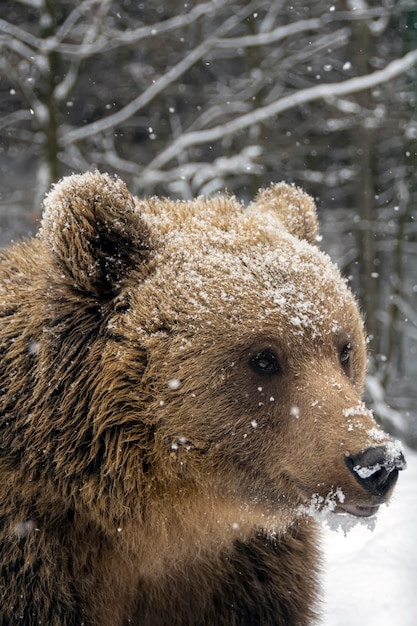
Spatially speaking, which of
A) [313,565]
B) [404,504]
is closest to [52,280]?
[313,565]

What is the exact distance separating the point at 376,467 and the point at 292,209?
5.02 feet

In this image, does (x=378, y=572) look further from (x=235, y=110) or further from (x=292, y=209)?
(x=235, y=110)

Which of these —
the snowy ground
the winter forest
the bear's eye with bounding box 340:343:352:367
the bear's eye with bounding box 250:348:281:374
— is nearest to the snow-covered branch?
the winter forest

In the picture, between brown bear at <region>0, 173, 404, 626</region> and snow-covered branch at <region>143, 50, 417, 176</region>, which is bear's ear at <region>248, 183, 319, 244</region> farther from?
snow-covered branch at <region>143, 50, 417, 176</region>

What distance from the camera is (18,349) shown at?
304 centimetres

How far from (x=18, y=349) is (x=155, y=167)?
7.60 meters

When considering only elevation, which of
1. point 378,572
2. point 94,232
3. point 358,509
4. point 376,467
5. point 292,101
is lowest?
point 378,572

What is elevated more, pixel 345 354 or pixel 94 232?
pixel 94 232

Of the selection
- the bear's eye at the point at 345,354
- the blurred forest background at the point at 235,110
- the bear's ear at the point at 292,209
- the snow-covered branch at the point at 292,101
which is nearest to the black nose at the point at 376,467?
the bear's eye at the point at 345,354

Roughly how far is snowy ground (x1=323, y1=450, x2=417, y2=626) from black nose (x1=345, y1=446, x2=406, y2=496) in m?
0.58

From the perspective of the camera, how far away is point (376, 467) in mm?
2545

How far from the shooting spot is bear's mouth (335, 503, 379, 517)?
2687 millimetres

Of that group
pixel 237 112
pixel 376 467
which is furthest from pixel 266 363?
pixel 237 112

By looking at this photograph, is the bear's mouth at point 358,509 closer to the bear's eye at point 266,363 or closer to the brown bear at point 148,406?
the brown bear at point 148,406
